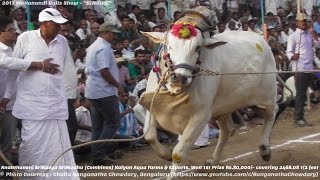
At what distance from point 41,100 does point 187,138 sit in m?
1.54

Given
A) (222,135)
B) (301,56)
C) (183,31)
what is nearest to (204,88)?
(183,31)

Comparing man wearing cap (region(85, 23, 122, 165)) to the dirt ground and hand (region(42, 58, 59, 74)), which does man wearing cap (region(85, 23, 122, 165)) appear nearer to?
the dirt ground

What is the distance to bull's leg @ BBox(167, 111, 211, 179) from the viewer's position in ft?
21.5

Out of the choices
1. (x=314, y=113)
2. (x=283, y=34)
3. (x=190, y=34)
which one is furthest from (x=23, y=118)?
(x=283, y=34)

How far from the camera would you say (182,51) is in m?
6.40

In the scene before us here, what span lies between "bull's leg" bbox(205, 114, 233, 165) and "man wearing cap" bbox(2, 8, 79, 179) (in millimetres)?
2352

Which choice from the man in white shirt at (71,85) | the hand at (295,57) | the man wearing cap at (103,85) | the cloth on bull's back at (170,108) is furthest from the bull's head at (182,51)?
the hand at (295,57)

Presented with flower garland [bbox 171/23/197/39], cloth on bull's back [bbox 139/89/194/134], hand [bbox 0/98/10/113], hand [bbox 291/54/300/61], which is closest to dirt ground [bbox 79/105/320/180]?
cloth on bull's back [bbox 139/89/194/134]

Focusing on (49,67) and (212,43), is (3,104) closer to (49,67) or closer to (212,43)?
(49,67)

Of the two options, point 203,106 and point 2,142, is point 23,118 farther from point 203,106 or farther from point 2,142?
point 203,106

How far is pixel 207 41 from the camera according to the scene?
689cm

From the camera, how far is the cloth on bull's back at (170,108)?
6.60m

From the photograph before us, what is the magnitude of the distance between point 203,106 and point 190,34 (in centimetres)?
77

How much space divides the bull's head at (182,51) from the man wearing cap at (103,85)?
1.57m
